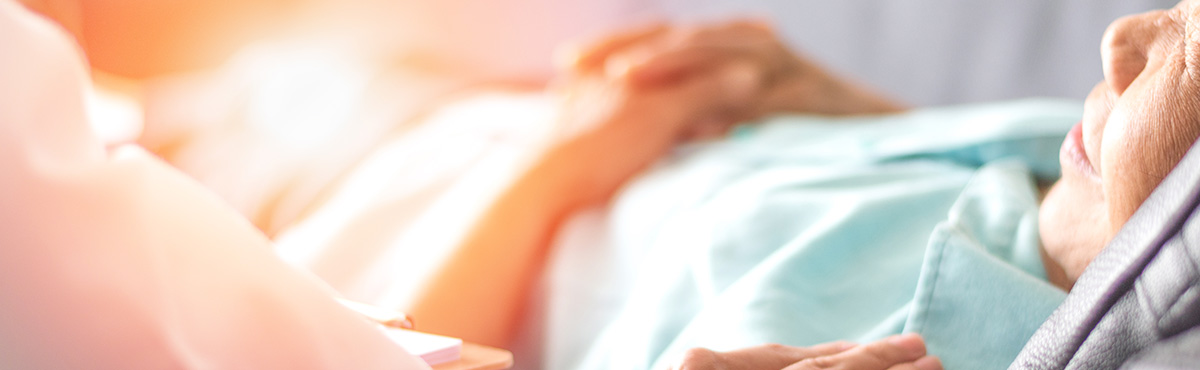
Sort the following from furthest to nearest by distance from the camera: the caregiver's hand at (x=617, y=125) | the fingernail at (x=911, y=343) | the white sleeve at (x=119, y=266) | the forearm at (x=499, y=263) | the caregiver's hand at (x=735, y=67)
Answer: the caregiver's hand at (x=735, y=67)
the caregiver's hand at (x=617, y=125)
the forearm at (x=499, y=263)
the fingernail at (x=911, y=343)
the white sleeve at (x=119, y=266)

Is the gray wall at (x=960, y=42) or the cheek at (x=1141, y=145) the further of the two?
the gray wall at (x=960, y=42)

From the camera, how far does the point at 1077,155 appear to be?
1.52ft

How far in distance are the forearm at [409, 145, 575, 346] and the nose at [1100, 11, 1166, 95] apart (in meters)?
0.49

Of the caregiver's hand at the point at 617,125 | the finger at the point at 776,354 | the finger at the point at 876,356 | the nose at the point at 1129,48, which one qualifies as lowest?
the finger at the point at 876,356

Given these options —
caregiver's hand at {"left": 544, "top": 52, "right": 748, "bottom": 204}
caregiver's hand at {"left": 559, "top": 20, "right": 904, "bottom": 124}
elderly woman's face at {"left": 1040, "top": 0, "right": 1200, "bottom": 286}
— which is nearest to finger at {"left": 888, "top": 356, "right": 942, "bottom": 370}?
elderly woman's face at {"left": 1040, "top": 0, "right": 1200, "bottom": 286}

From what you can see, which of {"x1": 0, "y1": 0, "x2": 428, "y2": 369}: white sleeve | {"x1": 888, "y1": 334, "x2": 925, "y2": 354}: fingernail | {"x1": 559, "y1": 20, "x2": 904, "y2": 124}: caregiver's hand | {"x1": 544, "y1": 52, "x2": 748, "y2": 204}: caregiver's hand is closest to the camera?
{"x1": 0, "y1": 0, "x2": 428, "y2": 369}: white sleeve

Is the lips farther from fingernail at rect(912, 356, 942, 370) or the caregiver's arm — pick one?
the caregiver's arm

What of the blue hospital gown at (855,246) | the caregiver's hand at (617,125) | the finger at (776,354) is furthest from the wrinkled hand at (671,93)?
the finger at (776,354)

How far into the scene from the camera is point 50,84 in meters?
0.35

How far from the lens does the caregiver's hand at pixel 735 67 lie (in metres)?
1.08

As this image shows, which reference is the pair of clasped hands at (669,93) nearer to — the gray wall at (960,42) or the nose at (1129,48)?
the gray wall at (960,42)

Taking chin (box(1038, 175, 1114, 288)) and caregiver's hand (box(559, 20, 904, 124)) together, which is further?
caregiver's hand (box(559, 20, 904, 124))

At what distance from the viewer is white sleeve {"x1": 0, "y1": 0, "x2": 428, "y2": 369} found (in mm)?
313

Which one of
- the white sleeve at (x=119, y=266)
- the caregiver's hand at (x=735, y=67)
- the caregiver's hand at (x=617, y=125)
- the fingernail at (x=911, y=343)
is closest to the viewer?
the white sleeve at (x=119, y=266)
